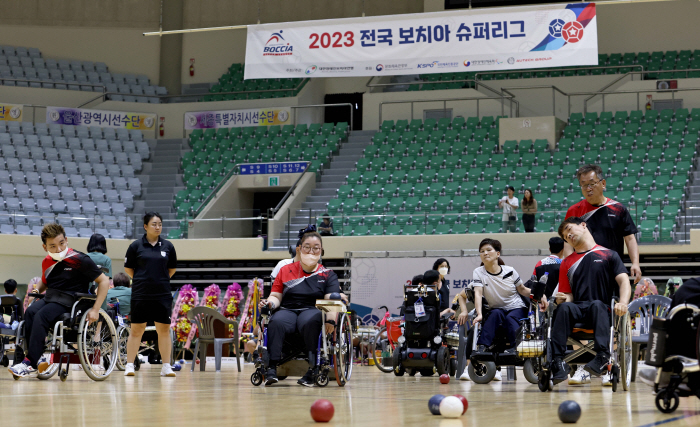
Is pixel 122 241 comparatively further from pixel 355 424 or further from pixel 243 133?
pixel 355 424

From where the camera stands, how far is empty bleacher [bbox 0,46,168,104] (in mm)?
21578

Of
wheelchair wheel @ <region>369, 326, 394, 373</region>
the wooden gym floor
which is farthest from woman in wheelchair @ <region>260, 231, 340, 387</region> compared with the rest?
wheelchair wheel @ <region>369, 326, 394, 373</region>

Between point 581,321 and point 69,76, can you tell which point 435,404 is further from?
point 69,76

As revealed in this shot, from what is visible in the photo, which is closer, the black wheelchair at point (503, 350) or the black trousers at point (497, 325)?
the black wheelchair at point (503, 350)

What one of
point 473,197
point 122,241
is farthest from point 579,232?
point 122,241

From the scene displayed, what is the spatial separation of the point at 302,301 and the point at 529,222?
29.2ft

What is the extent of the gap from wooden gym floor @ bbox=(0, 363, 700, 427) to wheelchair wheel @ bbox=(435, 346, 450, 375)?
1.23 meters

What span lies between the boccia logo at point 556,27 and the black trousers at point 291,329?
29.4 feet

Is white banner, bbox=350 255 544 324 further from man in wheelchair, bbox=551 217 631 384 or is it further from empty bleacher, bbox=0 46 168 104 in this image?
empty bleacher, bbox=0 46 168 104

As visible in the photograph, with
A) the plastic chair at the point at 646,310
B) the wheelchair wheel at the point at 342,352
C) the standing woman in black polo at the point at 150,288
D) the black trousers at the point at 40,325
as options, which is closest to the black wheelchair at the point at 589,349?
the plastic chair at the point at 646,310

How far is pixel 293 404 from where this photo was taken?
457 cm

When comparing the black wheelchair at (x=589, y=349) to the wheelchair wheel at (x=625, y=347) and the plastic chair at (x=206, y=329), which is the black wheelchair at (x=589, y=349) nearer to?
the wheelchair wheel at (x=625, y=347)

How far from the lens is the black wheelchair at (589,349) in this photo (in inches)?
220

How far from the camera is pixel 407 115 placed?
2080 centimetres
